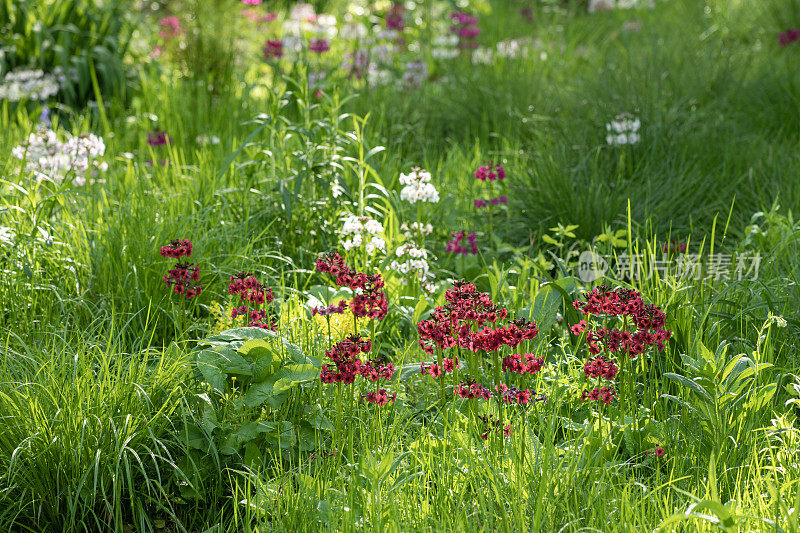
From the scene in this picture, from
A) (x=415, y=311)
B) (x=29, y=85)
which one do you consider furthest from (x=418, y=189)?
(x=29, y=85)

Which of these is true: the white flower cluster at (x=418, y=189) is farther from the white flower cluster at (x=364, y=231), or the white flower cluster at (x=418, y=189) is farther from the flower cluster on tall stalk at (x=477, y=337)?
the flower cluster on tall stalk at (x=477, y=337)

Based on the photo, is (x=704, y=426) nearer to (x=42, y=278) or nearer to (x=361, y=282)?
(x=361, y=282)

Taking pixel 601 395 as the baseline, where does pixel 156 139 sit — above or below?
above

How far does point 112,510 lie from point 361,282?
0.93 meters

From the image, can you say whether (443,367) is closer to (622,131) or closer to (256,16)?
(622,131)

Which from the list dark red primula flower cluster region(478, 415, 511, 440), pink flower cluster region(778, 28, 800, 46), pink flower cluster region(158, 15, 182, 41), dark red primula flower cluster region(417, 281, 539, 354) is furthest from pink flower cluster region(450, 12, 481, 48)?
dark red primula flower cluster region(478, 415, 511, 440)

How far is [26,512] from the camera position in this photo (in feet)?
7.17

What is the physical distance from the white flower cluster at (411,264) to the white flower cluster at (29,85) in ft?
11.7

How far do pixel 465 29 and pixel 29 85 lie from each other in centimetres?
359

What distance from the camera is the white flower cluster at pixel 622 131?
4.21 meters

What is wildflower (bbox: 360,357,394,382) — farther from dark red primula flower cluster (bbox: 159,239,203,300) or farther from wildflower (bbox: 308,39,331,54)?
wildflower (bbox: 308,39,331,54)

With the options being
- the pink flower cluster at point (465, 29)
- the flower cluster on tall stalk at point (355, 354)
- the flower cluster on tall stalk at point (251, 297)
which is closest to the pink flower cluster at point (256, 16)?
the pink flower cluster at point (465, 29)

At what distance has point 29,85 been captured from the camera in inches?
217

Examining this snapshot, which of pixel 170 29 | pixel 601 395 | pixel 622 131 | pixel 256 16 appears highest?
pixel 256 16
